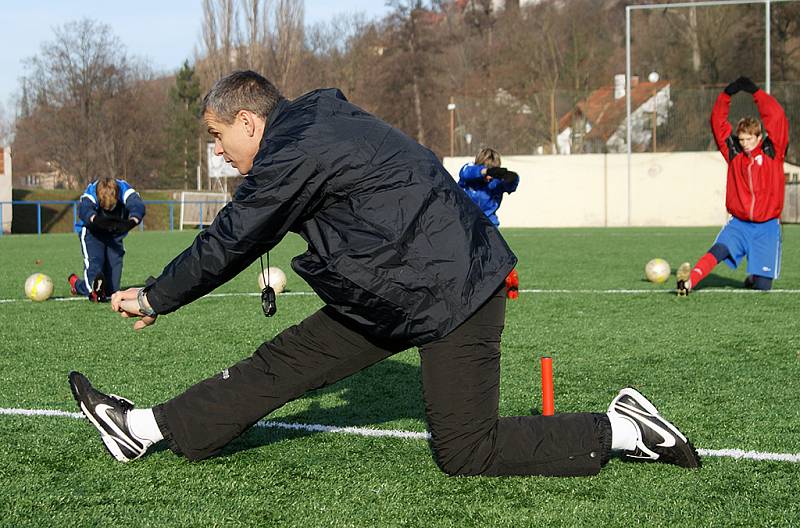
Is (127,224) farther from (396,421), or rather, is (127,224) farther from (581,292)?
(396,421)

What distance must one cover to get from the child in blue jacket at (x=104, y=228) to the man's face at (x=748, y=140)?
22.3 ft

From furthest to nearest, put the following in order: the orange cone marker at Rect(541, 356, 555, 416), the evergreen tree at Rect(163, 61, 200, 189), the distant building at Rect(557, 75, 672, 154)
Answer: the evergreen tree at Rect(163, 61, 200, 189) → the distant building at Rect(557, 75, 672, 154) → the orange cone marker at Rect(541, 356, 555, 416)

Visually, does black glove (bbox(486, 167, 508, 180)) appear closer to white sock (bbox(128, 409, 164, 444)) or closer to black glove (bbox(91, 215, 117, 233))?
black glove (bbox(91, 215, 117, 233))

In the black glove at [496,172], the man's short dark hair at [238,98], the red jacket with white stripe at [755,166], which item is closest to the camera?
the man's short dark hair at [238,98]

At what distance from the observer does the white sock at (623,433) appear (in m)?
4.03

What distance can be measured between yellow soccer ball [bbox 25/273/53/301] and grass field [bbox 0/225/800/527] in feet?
1.26

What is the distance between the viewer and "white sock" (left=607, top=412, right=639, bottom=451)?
403cm

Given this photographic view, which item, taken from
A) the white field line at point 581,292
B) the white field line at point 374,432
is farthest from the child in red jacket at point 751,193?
the white field line at point 374,432

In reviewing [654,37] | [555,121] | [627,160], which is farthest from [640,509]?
[654,37]

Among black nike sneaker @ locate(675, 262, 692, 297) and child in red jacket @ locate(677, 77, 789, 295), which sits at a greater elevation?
child in red jacket @ locate(677, 77, 789, 295)

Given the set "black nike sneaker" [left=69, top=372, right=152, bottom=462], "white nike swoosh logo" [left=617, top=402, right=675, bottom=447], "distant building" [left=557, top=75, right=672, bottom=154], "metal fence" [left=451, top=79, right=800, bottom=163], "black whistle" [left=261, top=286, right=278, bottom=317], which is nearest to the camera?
"black whistle" [left=261, top=286, right=278, bottom=317]

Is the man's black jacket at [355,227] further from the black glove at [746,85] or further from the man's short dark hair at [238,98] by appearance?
the black glove at [746,85]

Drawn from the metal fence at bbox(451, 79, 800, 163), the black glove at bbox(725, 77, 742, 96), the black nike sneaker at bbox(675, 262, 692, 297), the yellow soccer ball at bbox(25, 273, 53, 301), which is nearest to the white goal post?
the metal fence at bbox(451, 79, 800, 163)

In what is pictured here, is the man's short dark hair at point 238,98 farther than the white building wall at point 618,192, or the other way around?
the white building wall at point 618,192
